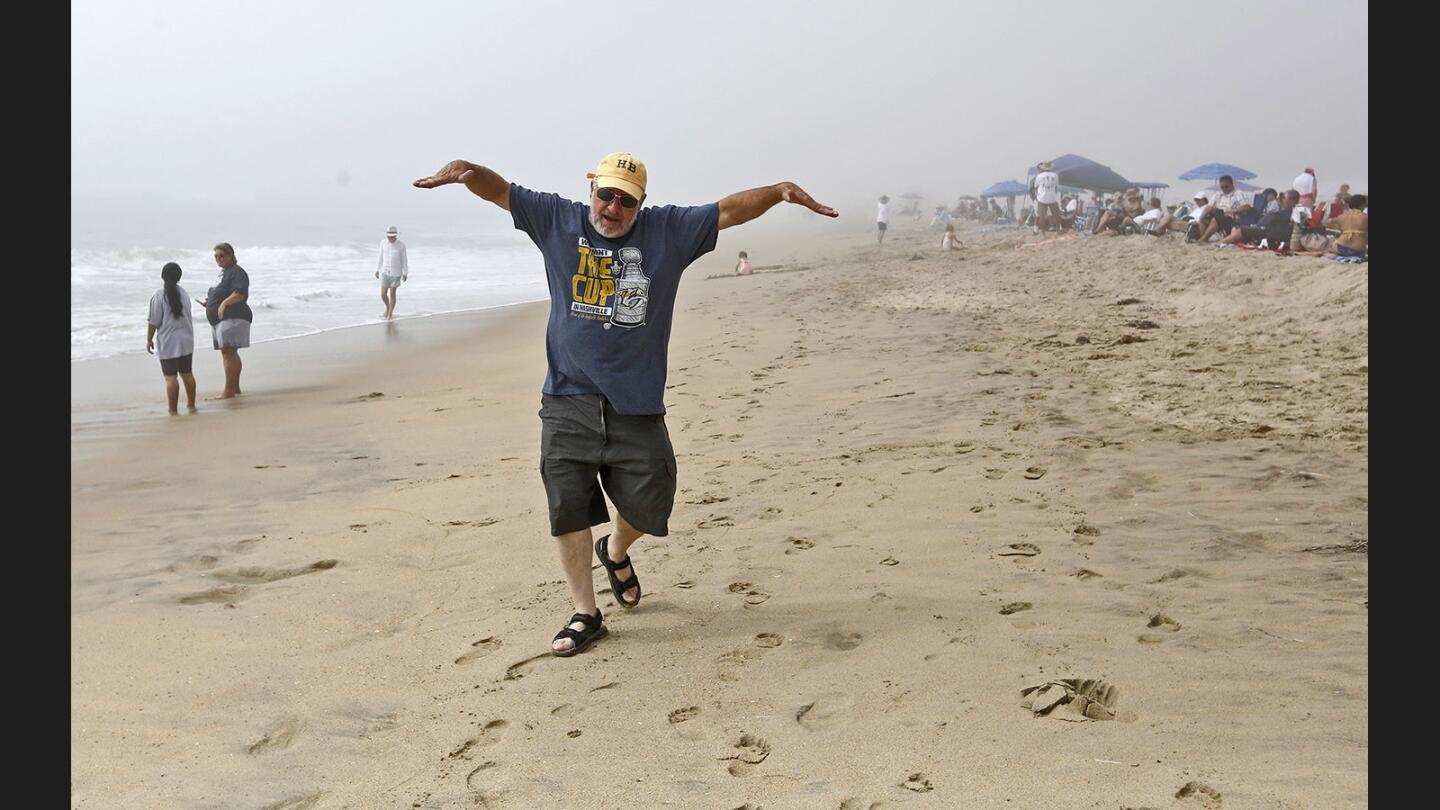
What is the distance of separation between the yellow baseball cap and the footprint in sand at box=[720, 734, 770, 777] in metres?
1.96

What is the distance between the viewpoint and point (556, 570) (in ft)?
16.0

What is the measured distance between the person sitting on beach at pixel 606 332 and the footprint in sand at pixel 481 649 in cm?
27

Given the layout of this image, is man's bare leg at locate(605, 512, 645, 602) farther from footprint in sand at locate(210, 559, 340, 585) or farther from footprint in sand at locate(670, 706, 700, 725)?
footprint in sand at locate(210, 559, 340, 585)

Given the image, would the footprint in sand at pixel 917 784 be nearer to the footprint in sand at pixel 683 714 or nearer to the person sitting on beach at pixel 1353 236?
the footprint in sand at pixel 683 714

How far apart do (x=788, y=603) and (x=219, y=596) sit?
8.46 ft

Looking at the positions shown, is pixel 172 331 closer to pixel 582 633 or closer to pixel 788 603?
pixel 582 633

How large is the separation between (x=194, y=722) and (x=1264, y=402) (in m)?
6.66

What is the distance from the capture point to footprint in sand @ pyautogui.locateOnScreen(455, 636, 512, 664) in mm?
4008

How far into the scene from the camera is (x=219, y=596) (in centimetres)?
481

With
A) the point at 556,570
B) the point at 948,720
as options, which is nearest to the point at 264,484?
the point at 556,570

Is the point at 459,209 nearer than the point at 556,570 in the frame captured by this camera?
No

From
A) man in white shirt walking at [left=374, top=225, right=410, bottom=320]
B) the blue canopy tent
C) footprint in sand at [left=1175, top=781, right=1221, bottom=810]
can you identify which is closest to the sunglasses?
footprint in sand at [left=1175, top=781, right=1221, bottom=810]

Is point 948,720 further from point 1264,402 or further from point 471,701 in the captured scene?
point 1264,402

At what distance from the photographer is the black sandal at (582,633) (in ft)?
13.0
